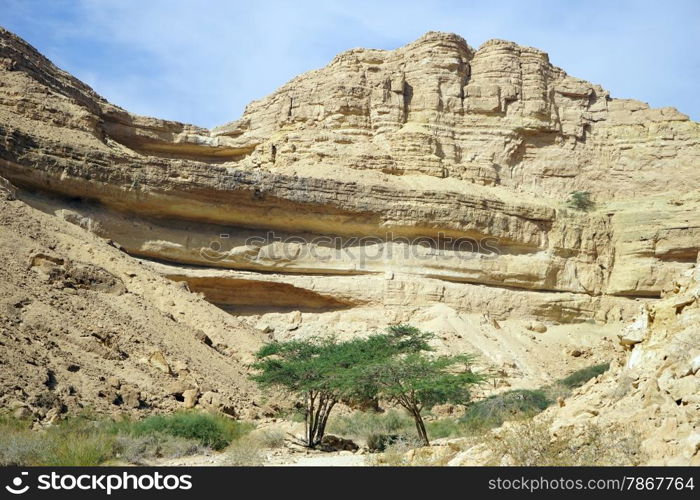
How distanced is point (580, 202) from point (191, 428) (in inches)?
1206

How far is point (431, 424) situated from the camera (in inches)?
837

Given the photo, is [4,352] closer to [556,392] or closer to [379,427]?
[379,427]

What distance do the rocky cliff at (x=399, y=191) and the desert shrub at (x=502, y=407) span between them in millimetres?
7269

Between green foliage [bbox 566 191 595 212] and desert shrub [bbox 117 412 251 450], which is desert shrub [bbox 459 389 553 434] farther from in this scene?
green foliage [bbox 566 191 595 212]

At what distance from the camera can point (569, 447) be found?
30.2 ft

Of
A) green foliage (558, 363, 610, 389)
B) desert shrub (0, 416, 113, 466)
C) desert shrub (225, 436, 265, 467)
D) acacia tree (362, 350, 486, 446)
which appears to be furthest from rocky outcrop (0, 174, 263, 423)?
green foliage (558, 363, 610, 389)

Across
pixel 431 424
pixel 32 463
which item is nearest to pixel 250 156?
pixel 431 424

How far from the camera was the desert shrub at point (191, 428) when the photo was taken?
1647 centimetres

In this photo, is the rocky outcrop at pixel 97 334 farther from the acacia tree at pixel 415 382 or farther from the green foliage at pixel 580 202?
the green foliage at pixel 580 202

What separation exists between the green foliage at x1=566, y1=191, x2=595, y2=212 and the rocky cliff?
32 cm

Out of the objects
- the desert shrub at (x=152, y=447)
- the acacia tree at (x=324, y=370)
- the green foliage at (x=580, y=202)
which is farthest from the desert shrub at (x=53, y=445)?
the green foliage at (x=580, y=202)

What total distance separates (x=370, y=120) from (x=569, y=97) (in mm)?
11608

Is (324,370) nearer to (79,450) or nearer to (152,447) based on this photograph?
(152,447)

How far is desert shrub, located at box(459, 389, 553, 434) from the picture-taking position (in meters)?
19.8
